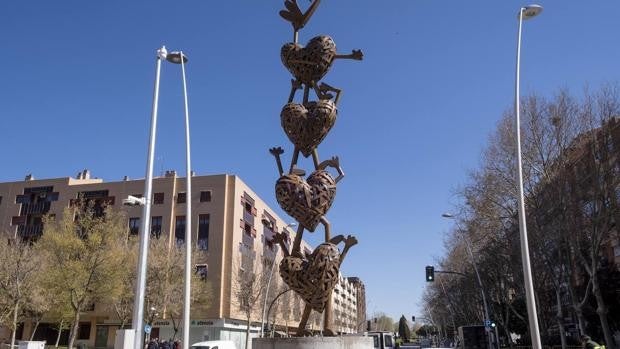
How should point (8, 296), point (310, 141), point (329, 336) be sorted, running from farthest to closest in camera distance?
point (8, 296), point (310, 141), point (329, 336)

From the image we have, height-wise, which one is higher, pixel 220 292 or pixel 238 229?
pixel 238 229

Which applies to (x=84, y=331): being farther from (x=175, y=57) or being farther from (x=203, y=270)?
(x=175, y=57)

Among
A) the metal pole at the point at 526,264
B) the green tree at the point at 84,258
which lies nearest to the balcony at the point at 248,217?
the green tree at the point at 84,258

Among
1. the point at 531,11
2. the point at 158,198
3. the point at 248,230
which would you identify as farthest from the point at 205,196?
the point at 531,11

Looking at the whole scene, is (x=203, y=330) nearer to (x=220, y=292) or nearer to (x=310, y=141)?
(x=220, y=292)

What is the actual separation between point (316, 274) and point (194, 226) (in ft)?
154

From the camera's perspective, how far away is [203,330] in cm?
5269

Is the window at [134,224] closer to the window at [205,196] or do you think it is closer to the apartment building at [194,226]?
the apartment building at [194,226]

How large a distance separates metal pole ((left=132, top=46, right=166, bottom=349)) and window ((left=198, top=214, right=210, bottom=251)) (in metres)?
42.0

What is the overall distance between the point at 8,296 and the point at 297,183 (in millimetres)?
29810

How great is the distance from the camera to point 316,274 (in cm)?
1091

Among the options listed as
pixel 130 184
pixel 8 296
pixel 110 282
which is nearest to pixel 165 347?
pixel 110 282

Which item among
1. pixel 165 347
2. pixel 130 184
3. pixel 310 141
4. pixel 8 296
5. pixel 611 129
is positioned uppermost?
pixel 130 184

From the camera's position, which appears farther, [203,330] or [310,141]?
[203,330]
